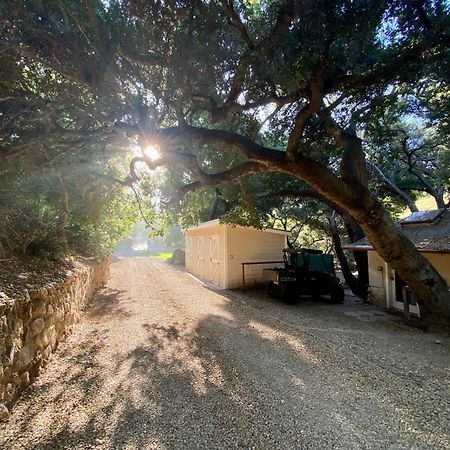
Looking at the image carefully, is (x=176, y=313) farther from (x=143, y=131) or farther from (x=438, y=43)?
(x=438, y=43)

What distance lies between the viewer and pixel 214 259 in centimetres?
1313

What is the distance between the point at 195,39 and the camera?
17.5 ft

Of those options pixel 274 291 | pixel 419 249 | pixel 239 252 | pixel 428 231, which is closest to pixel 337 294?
pixel 274 291

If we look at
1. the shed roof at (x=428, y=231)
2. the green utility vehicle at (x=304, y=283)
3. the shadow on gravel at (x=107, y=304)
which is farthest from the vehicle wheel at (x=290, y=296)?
the shadow on gravel at (x=107, y=304)

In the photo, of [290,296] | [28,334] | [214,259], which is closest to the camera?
[28,334]

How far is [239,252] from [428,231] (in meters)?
6.65

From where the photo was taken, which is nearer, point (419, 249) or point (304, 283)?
point (419, 249)

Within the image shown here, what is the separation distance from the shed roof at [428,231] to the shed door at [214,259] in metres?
5.60

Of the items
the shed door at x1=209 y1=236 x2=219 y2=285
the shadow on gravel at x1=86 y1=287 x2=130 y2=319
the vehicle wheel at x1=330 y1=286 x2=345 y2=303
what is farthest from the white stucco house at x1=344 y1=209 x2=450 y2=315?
the shadow on gravel at x1=86 y1=287 x2=130 y2=319

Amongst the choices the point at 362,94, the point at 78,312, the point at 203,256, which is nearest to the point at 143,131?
the point at 78,312

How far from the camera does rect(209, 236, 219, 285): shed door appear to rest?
1274 cm

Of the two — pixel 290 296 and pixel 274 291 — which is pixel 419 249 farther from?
pixel 274 291

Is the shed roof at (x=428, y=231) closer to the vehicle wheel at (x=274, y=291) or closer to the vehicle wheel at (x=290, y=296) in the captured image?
the vehicle wheel at (x=290, y=296)

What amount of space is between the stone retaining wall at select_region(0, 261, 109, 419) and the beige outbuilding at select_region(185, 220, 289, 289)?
22.9ft
